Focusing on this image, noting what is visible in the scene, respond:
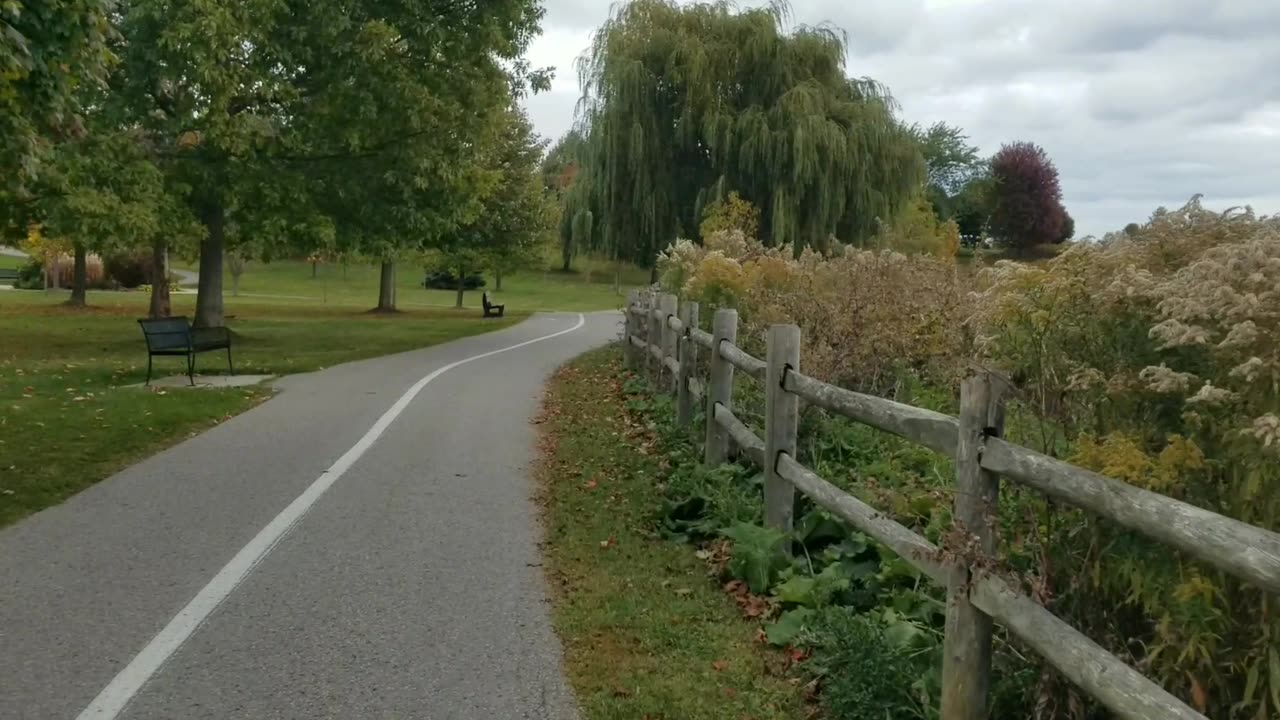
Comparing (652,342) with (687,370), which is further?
(652,342)

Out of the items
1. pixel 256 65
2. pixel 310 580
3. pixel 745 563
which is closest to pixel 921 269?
pixel 745 563

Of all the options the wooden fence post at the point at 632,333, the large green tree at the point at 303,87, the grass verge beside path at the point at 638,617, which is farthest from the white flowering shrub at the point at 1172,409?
the large green tree at the point at 303,87

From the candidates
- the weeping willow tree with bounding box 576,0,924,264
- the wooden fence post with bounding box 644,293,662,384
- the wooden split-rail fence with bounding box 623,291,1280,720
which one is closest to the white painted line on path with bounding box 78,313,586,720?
the wooden split-rail fence with bounding box 623,291,1280,720

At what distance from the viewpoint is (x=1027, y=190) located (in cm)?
6562

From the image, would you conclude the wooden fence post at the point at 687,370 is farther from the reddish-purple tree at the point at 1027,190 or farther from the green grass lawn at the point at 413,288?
the reddish-purple tree at the point at 1027,190

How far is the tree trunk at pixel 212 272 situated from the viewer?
25641 millimetres

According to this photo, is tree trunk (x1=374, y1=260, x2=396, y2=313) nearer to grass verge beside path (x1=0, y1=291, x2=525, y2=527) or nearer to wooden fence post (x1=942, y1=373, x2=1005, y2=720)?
grass verge beside path (x1=0, y1=291, x2=525, y2=527)

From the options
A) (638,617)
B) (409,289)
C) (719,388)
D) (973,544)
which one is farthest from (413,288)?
(973,544)

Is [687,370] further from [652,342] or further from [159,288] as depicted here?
[159,288]

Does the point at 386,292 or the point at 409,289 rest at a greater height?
the point at 386,292

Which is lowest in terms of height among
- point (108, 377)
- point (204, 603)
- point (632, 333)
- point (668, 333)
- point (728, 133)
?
point (108, 377)

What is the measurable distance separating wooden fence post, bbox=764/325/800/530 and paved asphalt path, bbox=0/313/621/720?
1558 mm

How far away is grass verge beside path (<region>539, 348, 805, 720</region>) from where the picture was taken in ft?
15.5

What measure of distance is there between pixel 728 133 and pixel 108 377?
1394cm
